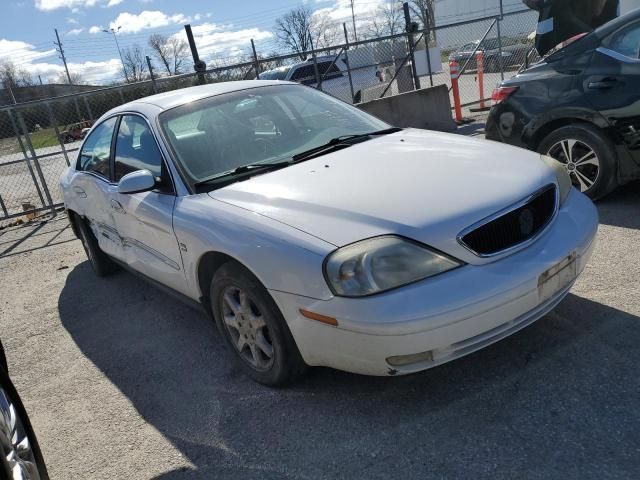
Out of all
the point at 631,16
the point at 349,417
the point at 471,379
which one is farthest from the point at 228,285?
Result: the point at 631,16

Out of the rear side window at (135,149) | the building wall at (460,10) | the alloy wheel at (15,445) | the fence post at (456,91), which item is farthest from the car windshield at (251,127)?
the building wall at (460,10)

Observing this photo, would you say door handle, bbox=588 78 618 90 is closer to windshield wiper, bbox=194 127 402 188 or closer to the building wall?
windshield wiper, bbox=194 127 402 188

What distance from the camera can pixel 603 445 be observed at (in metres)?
2.29

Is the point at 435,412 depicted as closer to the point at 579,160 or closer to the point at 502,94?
the point at 579,160

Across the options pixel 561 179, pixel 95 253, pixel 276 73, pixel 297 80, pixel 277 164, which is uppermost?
pixel 276 73

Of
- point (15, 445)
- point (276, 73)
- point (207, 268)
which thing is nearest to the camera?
point (15, 445)

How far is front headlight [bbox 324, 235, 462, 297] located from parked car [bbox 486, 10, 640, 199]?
302 centimetres

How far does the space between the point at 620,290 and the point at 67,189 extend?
465 centimetres

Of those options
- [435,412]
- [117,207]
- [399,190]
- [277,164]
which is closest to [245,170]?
[277,164]

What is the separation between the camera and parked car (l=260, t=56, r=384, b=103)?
14.2 metres

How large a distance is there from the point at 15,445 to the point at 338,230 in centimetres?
151

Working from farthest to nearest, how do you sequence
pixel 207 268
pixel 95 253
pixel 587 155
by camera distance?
pixel 95 253 < pixel 587 155 < pixel 207 268

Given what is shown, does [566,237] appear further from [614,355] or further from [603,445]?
[603,445]

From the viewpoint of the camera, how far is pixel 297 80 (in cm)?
1314
